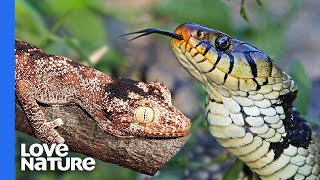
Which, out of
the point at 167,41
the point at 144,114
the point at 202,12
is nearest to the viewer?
the point at 144,114

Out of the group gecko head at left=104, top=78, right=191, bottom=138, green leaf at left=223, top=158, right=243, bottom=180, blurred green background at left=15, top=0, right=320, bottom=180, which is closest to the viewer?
gecko head at left=104, top=78, right=191, bottom=138

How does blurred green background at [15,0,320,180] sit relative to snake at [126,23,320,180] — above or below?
above

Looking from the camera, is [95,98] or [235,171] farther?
[235,171]

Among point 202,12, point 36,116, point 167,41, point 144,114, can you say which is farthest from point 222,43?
point 167,41

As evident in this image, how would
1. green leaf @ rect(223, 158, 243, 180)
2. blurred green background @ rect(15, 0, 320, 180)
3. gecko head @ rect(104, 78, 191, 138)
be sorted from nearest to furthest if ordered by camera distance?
gecko head @ rect(104, 78, 191, 138), green leaf @ rect(223, 158, 243, 180), blurred green background @ rect(15, 0, 320, 180)

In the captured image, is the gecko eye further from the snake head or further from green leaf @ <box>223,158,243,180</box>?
green leaf @ <box>223,158,243,180</box>

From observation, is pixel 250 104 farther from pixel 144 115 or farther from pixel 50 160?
pixel 50 160

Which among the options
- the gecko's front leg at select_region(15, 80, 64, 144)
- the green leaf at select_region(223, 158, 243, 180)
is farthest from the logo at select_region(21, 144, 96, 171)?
the green leaf at select_region(223, 158, 243, 180)
